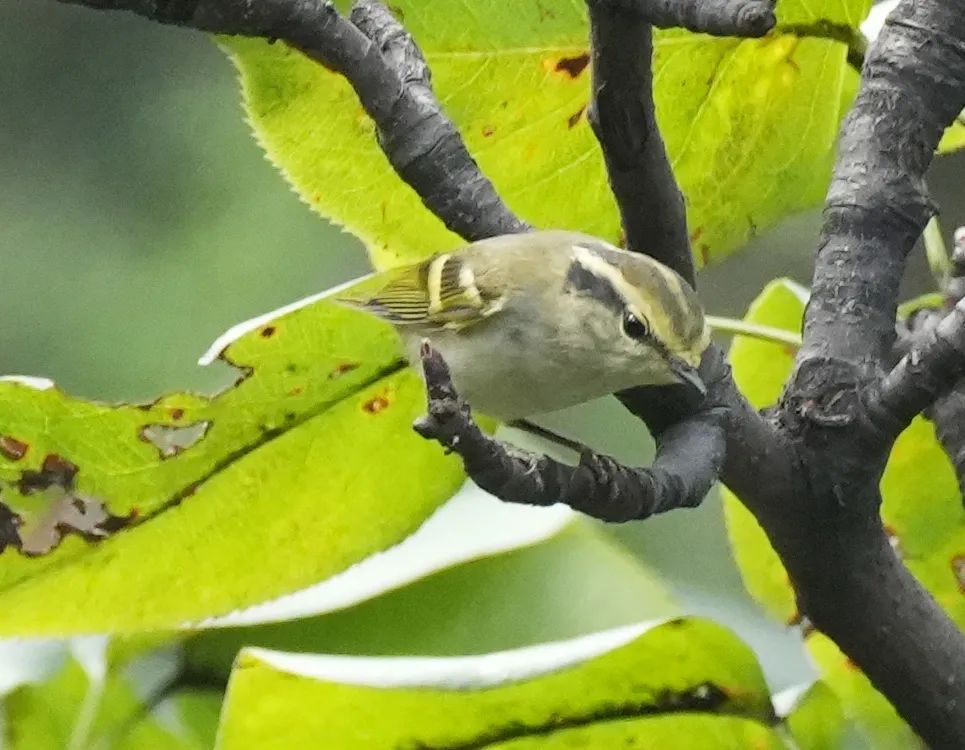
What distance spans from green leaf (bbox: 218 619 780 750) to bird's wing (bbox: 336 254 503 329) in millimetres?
181

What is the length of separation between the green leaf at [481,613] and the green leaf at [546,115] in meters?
0.26

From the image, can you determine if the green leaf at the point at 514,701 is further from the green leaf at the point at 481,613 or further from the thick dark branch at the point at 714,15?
the thick dark branch at the point at 714,15

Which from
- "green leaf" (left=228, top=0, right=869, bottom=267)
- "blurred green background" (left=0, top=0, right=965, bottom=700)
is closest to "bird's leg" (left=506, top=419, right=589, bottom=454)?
"green leaf" (left=228, top=0, right=869, bottom=267)

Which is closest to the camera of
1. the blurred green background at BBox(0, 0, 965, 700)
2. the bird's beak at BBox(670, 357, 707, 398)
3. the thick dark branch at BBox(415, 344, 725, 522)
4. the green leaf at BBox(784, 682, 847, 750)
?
the thick dark branch at BBox(415, 344, 725, 522)

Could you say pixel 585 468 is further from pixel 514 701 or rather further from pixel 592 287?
pixel 514 701

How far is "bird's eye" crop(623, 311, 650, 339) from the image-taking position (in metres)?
0.40

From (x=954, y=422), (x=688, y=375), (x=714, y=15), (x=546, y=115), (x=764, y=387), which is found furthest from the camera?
(x=764, y=387)

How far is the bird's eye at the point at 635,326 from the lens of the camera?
15.6 inches

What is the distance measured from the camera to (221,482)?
0.62 meters

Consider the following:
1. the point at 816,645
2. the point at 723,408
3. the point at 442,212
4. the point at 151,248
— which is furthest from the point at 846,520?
the point at 151,248

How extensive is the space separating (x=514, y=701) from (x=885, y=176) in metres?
0.29

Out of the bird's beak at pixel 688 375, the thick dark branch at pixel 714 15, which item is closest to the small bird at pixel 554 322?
the bird's beak at pixel 688 375

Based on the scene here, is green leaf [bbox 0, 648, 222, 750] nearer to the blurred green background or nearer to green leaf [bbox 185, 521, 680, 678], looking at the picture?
green leaf [bbox 185, 521, 680, 678]

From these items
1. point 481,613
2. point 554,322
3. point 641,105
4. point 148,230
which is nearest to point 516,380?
point 554,322
